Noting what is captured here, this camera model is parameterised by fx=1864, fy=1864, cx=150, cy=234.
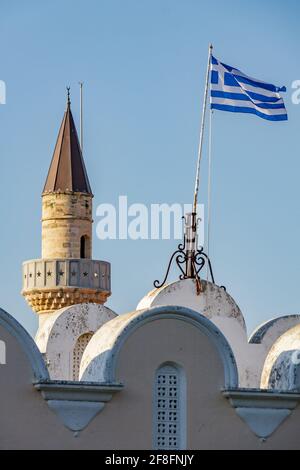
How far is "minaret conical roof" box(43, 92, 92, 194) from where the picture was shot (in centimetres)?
6738

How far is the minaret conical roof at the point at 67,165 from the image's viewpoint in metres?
67.4

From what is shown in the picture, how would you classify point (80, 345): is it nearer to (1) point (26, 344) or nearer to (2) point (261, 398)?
(2) point (261, 398)

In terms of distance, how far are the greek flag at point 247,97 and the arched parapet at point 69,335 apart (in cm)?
583

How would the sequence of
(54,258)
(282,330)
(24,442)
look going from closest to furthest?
(24,442) → (282,330) → (54,258)

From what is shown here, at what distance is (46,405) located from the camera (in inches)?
1430

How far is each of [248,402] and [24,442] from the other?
4.77 m

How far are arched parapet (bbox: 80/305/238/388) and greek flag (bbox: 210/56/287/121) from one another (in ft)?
29.1

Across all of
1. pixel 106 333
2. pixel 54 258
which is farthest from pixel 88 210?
pixel 106 333

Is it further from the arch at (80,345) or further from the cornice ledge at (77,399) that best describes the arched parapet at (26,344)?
the arch at (80,345)

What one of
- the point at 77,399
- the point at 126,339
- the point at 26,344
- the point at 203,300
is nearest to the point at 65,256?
the point at 203,300

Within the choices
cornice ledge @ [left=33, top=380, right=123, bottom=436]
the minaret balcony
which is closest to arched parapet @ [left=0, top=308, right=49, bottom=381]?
cornice ledge @ [left=33, top=380, right=123, bottom=436]

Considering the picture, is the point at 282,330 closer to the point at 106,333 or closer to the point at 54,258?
the point at 106,333

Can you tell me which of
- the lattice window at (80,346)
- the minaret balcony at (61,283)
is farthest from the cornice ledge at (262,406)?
the minaret balcony at (61,283)
